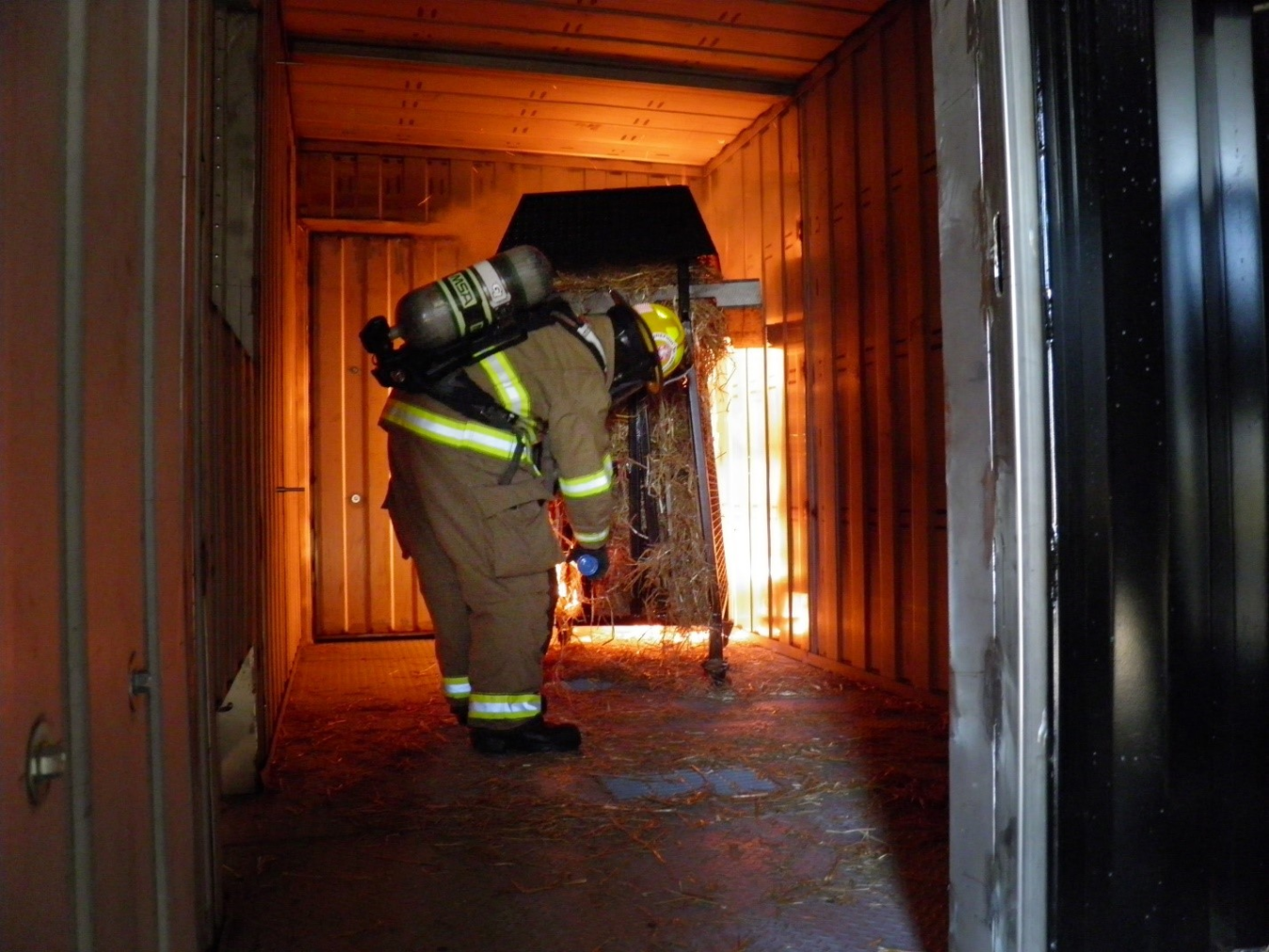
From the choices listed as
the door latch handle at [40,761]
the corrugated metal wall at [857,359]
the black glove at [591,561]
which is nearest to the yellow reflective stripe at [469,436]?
the black glove at [591,561]

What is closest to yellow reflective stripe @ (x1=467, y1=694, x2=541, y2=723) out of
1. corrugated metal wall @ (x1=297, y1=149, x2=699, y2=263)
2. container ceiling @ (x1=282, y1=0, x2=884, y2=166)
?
container ceiling @ (x1=282, y1=0, x2=884, y2=166)

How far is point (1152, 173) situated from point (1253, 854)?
54.4 inches

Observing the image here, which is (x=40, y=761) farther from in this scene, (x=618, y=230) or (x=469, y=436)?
(x=618, y=230)

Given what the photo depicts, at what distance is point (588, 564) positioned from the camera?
15.3ft

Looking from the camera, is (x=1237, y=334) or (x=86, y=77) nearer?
(x=86, y=77)

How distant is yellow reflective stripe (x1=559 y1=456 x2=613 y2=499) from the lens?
4.41 meters

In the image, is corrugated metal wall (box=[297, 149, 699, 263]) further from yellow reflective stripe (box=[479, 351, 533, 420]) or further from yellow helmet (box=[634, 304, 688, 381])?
yellow reflective stripe (box=[479, 351, 533, 420])

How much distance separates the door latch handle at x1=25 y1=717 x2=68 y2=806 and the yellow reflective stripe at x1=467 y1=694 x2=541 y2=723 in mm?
3231

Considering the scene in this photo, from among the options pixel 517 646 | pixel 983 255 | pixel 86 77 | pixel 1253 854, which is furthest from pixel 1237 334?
pixel 517 646

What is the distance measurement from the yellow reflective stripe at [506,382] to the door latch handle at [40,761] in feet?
11.2

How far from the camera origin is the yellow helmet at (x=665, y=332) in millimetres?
5281

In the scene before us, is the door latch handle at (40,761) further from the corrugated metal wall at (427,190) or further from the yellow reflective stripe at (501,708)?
the corrugated metal wall at (427,190)

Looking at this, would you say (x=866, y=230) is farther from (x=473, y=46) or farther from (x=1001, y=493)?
(x=1001, y=493)

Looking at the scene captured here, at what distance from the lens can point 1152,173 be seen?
1.89 meters
